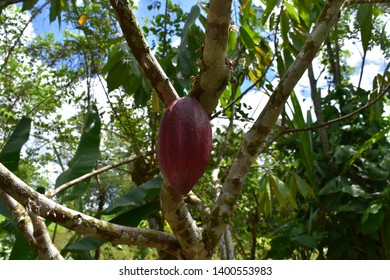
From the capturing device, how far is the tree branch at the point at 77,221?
2.18 ft

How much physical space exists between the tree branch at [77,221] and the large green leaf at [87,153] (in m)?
0.52

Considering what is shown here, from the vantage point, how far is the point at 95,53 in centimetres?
268

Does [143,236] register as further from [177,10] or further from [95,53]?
[95,53]

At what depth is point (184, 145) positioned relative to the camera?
2.00ft

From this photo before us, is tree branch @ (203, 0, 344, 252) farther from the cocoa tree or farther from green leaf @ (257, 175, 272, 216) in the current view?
green leaf @ (257, 175, 272, 216)

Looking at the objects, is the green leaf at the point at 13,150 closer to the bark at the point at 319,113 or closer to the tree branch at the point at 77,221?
the tree branch at the point at 77,221

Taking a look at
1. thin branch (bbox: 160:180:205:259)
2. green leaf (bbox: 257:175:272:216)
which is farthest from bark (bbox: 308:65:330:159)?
thin branch (bbox: 160:180:205:259)

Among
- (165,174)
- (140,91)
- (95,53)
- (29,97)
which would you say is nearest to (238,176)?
(165,174)

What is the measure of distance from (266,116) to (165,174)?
0.25 m

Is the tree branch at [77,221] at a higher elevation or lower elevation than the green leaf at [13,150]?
lower

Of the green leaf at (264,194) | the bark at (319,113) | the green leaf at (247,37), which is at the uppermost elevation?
the bark at (319,113)

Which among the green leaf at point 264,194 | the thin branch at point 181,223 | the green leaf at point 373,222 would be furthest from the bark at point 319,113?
the thin branch at point 181,223

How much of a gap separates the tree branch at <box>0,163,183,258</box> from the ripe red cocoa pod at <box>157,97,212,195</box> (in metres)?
0.19

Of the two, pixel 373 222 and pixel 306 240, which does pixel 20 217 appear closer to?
pixel 306 240
